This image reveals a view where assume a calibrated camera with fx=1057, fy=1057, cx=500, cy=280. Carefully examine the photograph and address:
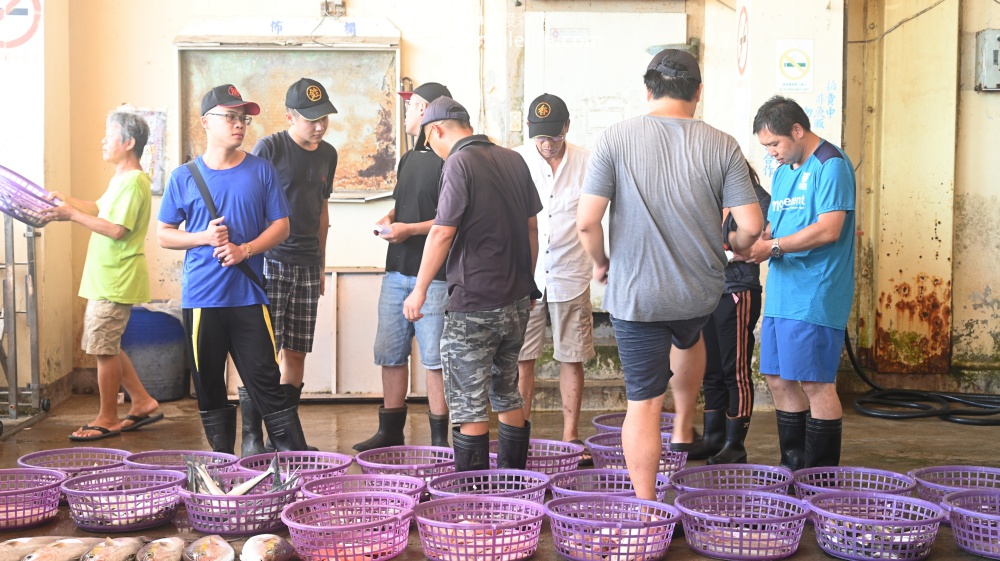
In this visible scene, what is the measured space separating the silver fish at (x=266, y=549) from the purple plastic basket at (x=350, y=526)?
0.20 ft

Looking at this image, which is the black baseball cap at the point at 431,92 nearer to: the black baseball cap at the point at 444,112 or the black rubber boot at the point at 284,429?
the black baseball cap at the point at 444,112

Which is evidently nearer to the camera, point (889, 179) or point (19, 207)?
point (19, 207)

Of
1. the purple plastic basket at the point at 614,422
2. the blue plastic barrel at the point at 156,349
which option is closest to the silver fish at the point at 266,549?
the purple plastic basket at the point at 614,422

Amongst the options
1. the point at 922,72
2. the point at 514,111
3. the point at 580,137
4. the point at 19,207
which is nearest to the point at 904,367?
the point at 922,72

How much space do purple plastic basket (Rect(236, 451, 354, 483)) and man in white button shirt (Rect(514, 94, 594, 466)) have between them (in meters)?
1.29

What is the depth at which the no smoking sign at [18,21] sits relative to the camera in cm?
725

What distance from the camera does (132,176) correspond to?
6465 millimetres

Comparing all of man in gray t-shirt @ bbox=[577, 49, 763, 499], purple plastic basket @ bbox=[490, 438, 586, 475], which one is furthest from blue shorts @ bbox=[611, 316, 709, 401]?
purple plastic basket @ bbox=[490, 438, 586, 475]

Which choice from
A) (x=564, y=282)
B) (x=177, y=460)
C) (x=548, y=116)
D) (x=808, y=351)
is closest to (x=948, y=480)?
(x=808, y=351)

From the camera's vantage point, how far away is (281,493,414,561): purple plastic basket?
3.96m

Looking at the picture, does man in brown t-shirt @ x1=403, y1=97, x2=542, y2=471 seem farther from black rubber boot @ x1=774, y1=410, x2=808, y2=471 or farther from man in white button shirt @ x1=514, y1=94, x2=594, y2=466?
black rubber boot @ x1=774, y1=410, x2=808, y2=471

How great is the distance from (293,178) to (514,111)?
2637mm

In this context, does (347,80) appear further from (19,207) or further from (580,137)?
(19,207)

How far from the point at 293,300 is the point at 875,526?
10.8ft
